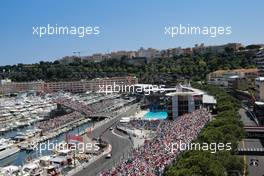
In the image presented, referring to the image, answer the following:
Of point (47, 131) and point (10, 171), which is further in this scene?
point (47, 131)

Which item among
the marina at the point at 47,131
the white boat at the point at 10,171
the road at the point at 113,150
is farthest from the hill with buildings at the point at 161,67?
the white boat at the point at 10,171

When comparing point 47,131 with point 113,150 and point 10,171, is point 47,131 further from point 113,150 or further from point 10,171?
point 10,171

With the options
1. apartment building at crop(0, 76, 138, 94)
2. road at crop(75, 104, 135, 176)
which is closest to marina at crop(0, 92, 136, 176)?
road at crop(75, 104, 135, 176)

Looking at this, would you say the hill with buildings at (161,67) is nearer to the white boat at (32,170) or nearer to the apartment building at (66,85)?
the apartment building at (66,85)

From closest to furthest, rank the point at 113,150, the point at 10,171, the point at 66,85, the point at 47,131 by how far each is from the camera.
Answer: the point at 10,171 < the point at 113,150 < the point at 47,131 < the point at 66,85

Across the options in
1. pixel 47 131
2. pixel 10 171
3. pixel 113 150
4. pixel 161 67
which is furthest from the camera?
pixel 161 67

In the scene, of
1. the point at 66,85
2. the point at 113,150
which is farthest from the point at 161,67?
the point at 113,150

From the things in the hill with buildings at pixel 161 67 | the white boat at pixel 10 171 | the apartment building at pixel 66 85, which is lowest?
the white boat at pixel 10 171

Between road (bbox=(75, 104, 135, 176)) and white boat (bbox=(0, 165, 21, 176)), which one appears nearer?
road (bbox=(75, 104, 135, 176))

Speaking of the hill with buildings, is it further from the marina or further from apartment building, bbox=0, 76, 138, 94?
the marina
